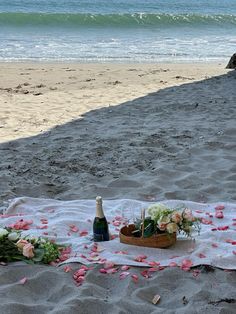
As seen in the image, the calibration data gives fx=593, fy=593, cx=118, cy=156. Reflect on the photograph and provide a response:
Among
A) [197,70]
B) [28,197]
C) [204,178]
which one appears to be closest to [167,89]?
[197,70]

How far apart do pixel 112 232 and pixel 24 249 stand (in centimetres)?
63

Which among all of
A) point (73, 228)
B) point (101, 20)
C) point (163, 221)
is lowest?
point (73, 228)

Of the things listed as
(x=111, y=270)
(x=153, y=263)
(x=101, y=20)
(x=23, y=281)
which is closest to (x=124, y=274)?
(x=111, y=270)

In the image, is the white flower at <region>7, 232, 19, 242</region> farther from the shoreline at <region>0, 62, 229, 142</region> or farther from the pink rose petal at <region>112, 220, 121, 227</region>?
the shoreline at <region>0, 62, 229, 142</region>

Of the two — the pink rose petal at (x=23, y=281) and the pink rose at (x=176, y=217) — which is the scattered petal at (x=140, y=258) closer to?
the pink rose at (x=176, y=217)

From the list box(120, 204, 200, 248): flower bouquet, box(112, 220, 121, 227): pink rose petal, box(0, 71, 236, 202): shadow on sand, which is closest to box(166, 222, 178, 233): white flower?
box(120, 204, 200, 248): flower bouquet

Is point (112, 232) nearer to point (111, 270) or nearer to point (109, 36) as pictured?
point (111, 270)

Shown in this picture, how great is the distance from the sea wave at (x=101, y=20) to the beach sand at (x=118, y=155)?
37.7 feet

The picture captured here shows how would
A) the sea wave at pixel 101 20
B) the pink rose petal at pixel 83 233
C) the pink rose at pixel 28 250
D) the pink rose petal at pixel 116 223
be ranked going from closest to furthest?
the pink rose at pixel 28 250 < the pink rose petal at pixel 83 233 < the pink rose petal at pixel 116 223 < the sea wave at pixel 101 20

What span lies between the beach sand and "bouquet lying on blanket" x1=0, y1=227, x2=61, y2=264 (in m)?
0.08

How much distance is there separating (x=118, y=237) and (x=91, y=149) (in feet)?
7.10

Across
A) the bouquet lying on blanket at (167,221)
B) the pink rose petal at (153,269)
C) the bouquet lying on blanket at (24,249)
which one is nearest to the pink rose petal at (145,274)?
the pink rose petal at (153,269)

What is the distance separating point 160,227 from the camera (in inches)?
132

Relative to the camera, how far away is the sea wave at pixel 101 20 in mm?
21219
